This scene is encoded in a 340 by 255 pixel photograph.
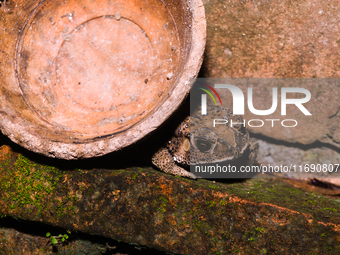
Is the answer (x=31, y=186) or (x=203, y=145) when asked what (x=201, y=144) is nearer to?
(x=203, y=145)

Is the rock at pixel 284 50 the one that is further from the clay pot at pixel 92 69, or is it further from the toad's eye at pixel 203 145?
the toad's eye at pixel 203 145

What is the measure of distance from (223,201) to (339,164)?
181 centimetres

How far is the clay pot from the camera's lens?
1.92 metres

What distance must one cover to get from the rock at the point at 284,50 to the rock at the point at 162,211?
1029 millimetres

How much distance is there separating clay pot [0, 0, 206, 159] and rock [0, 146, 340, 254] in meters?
0.38

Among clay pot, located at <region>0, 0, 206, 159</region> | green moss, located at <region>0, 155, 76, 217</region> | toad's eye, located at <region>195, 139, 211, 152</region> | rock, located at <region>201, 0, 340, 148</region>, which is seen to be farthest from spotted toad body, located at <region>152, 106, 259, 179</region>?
green moss, located at <region>0, 155, 76, 217</region>

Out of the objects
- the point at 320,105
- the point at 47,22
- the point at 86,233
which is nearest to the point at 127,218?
the point at 86,233

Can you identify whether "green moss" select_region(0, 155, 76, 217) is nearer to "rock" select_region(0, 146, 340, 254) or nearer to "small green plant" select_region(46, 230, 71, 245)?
"rock" select_region(0, 146, 340, 254)

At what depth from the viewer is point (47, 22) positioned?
2406mm

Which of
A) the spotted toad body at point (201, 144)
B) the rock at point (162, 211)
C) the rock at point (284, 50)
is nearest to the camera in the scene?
the rock at point (162, 211)

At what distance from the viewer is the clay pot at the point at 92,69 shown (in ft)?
6.31

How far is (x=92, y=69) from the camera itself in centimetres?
250

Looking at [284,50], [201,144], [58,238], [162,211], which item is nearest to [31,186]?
[58,238]

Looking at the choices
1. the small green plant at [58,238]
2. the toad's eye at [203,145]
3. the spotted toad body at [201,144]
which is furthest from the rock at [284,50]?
the small green plant at [58,238]
